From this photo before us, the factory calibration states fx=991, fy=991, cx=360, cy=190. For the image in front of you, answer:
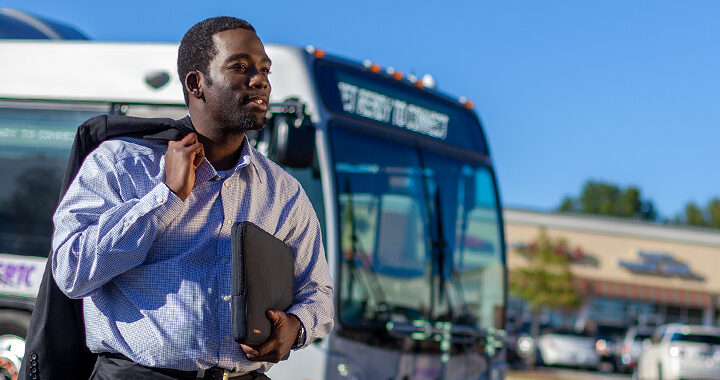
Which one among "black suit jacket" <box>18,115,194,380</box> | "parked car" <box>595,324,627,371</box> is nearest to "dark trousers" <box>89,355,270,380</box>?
"black suit jacket" <box>18,115,194,380</box>

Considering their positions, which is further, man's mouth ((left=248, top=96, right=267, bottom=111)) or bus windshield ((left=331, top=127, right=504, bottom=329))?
bus windshield ((left=331, top=127, right=504, bottom=329))

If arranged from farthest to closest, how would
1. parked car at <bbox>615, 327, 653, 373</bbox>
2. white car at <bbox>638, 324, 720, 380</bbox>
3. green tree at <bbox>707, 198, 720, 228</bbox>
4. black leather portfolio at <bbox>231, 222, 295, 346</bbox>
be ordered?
green tree at <bbox>707, 198, 720, 228</bbox> < parked car at <bbox>615, 327, 653, 373</bbox> < white car at <bbox>638, 324, 720, 380</bbox> < black leather portfolio at <bbox>231, 222, 295, 346</bbox>

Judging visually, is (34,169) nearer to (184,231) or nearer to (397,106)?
(397,106)

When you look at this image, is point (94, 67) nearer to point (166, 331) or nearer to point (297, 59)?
point (297, 59)

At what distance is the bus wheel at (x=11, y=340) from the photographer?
290 inches

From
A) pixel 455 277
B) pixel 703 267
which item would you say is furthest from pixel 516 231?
pixel 455 277

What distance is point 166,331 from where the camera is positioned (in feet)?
9.22

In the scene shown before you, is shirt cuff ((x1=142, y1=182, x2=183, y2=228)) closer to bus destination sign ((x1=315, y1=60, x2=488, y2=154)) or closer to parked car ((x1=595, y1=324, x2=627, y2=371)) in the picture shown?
bus destination sign ((x1=315, y1=60, x2=488, y2=154))

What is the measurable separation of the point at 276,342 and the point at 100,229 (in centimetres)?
58

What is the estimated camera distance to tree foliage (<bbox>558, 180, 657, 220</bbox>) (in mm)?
116625

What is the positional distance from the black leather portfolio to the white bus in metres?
3.70

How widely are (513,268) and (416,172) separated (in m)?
37.5

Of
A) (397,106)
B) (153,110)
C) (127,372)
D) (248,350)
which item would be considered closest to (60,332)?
(127,372)

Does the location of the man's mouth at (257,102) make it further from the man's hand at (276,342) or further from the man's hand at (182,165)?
the man's hand at (276,342)
